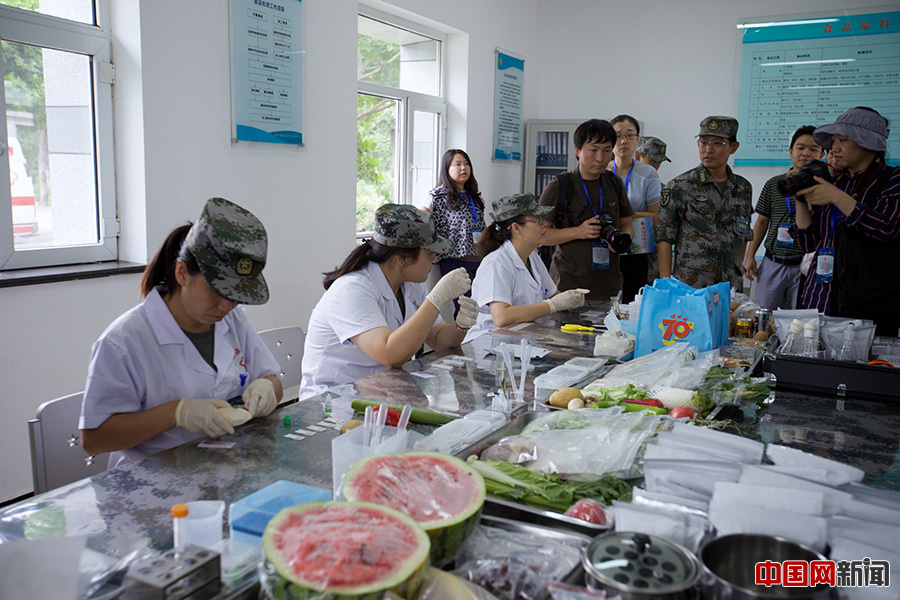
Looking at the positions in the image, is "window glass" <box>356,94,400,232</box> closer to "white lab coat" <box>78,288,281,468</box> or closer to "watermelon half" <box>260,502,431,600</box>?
"white lab coat" <box>78,288,281,468</box>

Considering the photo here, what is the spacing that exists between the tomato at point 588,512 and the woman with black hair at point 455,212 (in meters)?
3.73

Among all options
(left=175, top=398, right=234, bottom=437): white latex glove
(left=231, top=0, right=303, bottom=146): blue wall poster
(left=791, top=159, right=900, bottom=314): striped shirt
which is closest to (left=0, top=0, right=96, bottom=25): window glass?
(left=231, top=0, right=303, bottom=146): blue wall poster

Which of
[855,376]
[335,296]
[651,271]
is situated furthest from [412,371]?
[651,271]

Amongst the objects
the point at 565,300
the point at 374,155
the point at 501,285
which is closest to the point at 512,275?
the point at 501,285

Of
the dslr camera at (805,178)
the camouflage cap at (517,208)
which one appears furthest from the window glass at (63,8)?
the dslr camera at (805,178)

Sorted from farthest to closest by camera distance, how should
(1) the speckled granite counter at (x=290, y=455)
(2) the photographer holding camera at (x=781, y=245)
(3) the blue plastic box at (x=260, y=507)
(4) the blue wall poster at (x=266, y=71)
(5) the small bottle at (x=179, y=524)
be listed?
1. (2) the photographer holding camera at (x=781, y=245)
2. (4) the blue wall poster at (x=266, y=71)
3. (1) the speckled granite counter at (x=290, y=455)
4. (3) the blue plastic box at (x=260, y=507)
5. (5) the small bottle at (x=179, y=524)

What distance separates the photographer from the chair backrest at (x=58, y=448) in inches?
56.4

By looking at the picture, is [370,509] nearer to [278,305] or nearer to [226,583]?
[226,583]

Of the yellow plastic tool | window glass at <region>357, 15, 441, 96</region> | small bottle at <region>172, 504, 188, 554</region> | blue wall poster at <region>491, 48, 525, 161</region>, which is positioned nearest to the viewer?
small bottle at <region>172, 504, 188, 554</region>

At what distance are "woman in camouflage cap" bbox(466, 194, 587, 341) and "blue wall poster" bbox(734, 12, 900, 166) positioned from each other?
3.23 metres

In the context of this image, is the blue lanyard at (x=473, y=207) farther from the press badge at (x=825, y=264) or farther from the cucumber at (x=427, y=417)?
the cucumber at (x=427, y=417)

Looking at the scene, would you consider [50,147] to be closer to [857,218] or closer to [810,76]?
[857,218]

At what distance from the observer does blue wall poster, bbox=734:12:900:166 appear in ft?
15.9

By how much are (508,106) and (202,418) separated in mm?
4839
